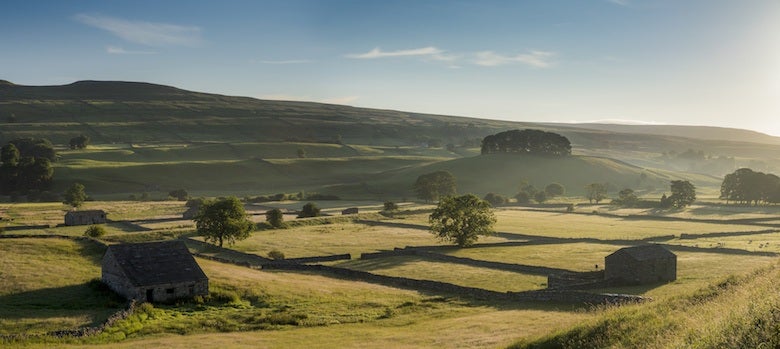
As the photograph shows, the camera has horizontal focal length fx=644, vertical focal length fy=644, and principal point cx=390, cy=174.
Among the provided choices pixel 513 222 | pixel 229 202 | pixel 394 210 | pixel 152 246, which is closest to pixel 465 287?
pixel 152 246

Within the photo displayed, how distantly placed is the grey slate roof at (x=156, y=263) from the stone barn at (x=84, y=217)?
50.1m

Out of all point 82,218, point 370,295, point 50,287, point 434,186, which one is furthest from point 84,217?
point 434,186

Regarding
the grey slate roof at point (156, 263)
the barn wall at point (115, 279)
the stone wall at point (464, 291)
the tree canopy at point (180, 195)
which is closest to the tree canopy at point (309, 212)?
the stone wall at point (464, 291)

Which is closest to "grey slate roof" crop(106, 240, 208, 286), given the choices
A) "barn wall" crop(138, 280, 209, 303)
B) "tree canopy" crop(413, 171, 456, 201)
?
"barn wall" crop(138, 280, 209, 303)

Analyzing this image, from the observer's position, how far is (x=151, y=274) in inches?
1959

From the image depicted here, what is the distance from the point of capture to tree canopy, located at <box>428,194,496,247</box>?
81.6 meters

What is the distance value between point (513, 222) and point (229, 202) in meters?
51.6

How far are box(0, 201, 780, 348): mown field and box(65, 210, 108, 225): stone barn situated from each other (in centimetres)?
368

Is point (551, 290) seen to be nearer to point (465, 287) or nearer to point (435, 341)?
point (465, 287)

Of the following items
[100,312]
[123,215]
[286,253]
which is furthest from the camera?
[123,215]

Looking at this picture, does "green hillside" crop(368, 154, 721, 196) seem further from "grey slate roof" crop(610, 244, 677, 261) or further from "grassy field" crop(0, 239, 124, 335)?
"grassy field" crop(0, 239, 124, 335)

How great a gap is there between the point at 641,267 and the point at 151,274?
40595mm

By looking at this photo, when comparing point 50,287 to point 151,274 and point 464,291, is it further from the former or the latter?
point 464,291

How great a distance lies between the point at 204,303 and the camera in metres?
49.0
